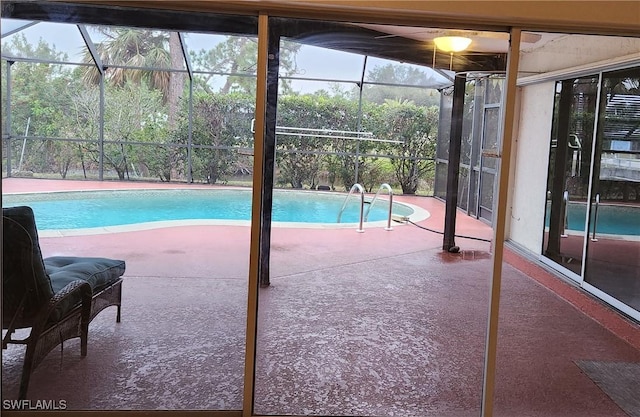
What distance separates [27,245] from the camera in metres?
2.65

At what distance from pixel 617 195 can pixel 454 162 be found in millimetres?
1942

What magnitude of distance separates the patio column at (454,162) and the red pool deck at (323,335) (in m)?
0.53

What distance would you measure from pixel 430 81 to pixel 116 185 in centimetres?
352

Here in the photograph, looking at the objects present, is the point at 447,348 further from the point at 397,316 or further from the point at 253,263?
the point at 253,263

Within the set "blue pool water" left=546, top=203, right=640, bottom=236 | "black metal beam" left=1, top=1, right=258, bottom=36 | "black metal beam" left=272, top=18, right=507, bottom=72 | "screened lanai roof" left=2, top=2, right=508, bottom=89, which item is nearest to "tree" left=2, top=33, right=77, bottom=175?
"screened lanai roof" left=2, top=2, right=508, bottom=89

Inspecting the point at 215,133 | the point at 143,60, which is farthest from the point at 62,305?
the point at 143,60

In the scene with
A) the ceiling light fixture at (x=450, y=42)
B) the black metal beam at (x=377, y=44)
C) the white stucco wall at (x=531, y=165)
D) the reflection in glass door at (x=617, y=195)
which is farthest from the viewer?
the white stucco wall at (x=531, y=165)

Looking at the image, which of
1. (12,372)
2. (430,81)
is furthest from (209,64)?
(430,81)

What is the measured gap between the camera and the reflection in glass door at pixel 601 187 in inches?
187

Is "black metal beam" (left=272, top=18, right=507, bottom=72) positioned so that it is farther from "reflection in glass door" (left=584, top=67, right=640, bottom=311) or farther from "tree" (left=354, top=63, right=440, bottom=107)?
"reflection in glass door" (left=584, top=67, right=640, bottom=311)

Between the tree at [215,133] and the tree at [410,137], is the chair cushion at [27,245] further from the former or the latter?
the tree at [410,137]

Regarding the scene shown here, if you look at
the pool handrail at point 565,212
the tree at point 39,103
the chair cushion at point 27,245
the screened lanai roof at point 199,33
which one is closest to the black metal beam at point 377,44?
the screened lanai roof at point 199,33

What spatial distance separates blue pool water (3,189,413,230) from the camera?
3.85m

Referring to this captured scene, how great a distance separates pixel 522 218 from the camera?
6.42 metres
